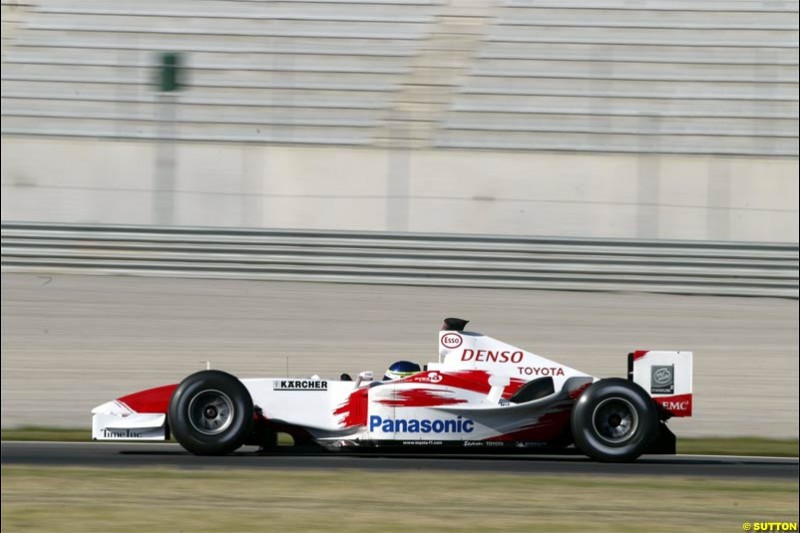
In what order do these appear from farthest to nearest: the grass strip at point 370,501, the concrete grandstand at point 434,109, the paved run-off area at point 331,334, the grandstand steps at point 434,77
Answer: the grandstand steps at point 434,77 < the concrete grandstand at point 434,109 < the paved run-off area at point 331,334 < the grass strip at point 370,501

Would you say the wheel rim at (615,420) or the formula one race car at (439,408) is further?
the wheel rim at (615,420)

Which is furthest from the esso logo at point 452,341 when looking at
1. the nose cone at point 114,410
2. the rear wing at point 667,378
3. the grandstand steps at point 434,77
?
the grandstand steps at point 434,77

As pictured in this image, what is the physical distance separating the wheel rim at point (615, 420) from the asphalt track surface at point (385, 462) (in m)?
0.22

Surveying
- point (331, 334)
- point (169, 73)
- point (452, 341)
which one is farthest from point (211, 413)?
point (169, 73)

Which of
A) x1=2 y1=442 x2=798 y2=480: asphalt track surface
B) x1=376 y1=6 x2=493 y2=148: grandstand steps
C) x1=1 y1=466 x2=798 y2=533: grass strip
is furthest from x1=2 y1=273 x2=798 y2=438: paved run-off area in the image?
x1=1 y1=466 x2=798 y2=533: grass strip

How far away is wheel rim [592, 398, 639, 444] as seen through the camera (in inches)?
326

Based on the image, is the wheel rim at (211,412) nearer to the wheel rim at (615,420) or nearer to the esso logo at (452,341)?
the esso logo at (452,341)

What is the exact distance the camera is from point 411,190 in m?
15.9

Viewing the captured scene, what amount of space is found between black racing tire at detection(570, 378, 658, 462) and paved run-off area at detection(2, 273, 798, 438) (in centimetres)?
420

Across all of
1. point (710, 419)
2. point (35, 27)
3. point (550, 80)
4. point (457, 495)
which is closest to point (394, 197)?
point (550, 80)

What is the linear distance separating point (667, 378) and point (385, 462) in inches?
86.4

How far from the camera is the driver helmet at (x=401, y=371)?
27.5ft

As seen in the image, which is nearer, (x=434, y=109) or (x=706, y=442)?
(x=706, y=442)

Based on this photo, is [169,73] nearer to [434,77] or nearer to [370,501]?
[434,77]
